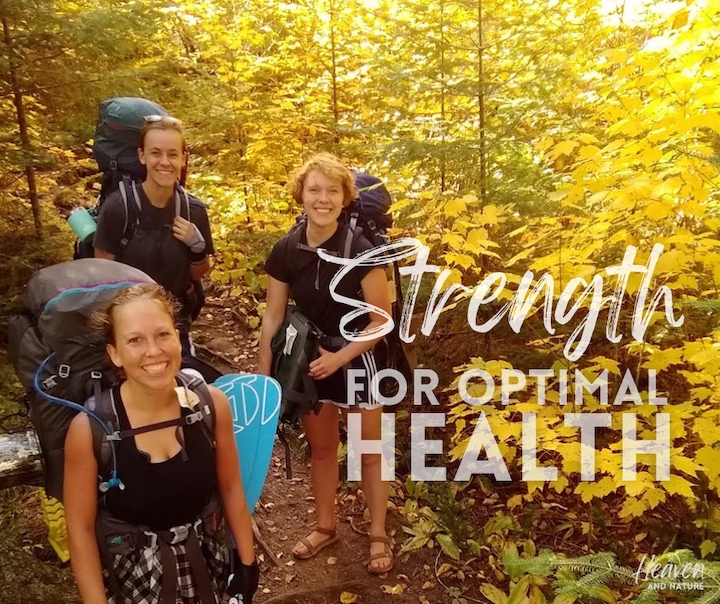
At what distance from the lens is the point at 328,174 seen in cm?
337

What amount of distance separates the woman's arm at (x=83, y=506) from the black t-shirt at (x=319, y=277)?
5.38 feet

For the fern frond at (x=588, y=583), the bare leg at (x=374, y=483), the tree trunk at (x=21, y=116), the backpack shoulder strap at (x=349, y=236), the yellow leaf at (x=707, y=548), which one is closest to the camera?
the fern frond at (x=588, y=583)

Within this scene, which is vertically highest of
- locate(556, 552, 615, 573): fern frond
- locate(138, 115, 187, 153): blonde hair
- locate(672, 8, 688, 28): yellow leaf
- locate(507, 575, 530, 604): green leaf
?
locate(672, 8, 688, 28): yellow leaf

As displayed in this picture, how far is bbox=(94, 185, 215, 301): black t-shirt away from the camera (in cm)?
346

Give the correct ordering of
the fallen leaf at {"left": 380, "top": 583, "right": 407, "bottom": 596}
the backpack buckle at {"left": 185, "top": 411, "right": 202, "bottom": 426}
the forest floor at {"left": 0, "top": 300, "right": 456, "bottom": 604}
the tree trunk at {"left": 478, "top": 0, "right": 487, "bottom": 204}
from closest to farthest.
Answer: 1. the backpack buckle at {"left": 185, "top": 411, "right": 202, "bottom": 426}
2. the forest floor at {"left": 0, "top": 300, "right": 456, "bottom": 604}
3. the fallen leaf at {"left": 380, "top": 583, "right": 407, "bottom": 596}
4. the tree trunk at {"left": 478, "top": 0, "right": 487, "bottom": 204}

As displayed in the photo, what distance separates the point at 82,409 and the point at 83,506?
366 millimetres

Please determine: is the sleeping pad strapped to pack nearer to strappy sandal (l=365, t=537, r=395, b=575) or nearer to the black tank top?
the black tank top

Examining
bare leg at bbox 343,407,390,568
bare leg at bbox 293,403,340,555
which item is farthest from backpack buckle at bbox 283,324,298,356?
bare leg at bbox 343,407,390,568

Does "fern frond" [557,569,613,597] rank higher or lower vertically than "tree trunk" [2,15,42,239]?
lower

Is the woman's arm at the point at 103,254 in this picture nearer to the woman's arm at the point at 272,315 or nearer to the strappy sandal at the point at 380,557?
the woman's arm at the point at 272,315

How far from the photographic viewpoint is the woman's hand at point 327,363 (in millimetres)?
3543

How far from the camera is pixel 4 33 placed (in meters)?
5.26

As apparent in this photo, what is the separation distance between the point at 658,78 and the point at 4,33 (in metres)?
5.46

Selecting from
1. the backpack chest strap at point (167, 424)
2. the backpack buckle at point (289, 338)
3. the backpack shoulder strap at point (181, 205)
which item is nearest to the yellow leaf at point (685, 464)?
the backpack buckle at point (289, 338)
